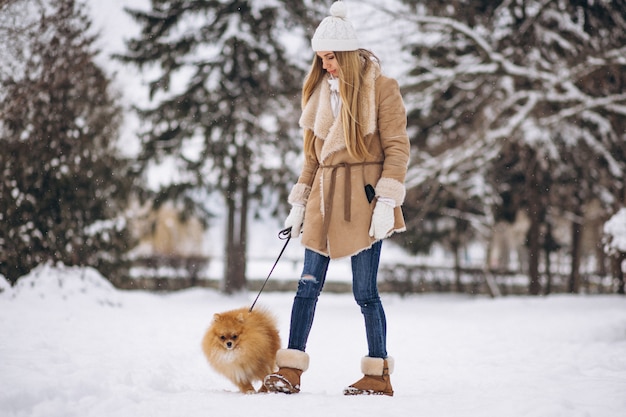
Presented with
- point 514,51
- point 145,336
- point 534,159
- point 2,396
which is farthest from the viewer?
point 534,159

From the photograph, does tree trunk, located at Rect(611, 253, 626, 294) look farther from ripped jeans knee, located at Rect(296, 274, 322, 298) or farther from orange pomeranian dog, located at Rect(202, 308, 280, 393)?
orange pomeranian dog, located at Rect(202, 308, 280, 393)

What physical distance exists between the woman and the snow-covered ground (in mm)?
352

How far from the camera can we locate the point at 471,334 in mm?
8328

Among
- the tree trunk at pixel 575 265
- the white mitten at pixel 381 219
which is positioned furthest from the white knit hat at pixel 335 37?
the tree trunk at pixel 575 265

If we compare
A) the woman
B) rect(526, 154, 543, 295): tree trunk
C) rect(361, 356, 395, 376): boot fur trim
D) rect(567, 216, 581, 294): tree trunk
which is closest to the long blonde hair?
the woman

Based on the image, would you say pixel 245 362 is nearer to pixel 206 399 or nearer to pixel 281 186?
pixel 206 399

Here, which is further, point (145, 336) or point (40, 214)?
point (40, 214)

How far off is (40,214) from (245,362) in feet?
26.5

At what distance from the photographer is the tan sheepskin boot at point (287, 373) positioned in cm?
333

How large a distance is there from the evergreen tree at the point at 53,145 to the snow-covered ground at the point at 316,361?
1.09 meters

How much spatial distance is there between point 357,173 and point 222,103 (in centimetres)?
1397

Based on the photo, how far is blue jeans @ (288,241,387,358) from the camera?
3494mm

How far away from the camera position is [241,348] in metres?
3.65

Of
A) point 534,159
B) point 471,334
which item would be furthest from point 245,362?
point 534,159
